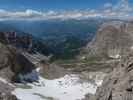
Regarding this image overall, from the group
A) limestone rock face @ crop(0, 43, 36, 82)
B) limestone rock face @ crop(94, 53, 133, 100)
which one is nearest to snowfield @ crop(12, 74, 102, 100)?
limestone rock face @ crop(0, 43, 36, 82)

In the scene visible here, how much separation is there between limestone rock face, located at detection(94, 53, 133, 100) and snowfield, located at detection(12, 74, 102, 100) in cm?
1068

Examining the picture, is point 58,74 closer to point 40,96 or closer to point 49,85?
point 49,85

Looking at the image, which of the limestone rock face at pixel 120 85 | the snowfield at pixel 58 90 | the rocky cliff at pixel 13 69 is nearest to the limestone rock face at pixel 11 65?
the rocky cliff at pixel 13 69

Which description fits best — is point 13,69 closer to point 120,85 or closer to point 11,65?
point 11,65

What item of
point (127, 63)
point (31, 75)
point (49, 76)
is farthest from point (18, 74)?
point (127, 63)

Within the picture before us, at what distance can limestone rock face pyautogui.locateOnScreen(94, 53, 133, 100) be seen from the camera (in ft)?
77.2

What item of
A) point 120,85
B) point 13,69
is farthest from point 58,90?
point 120,85

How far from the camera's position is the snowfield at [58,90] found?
3643 centimetres

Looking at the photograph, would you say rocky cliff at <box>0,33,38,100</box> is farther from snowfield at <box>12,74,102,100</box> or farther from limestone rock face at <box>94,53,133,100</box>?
limestone rock face at <box>94,53,133,100</box>

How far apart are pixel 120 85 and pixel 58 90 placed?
18765 mm

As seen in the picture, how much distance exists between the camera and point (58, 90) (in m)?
42.4

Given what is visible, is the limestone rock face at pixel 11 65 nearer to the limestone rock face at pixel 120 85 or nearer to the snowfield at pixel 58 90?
the snowfield at pixel 58 90

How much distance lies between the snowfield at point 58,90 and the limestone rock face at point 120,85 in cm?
1068

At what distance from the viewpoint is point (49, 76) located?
165ft
